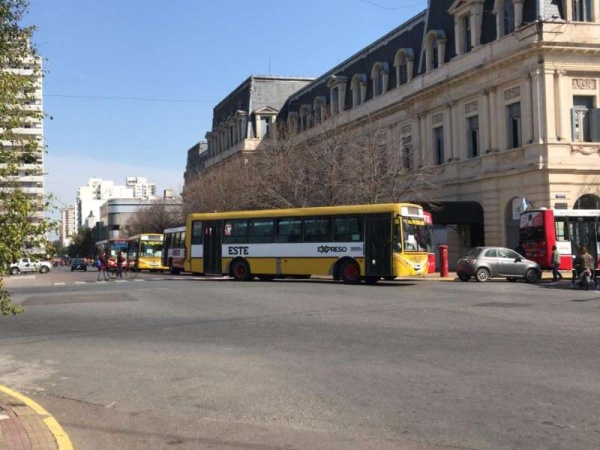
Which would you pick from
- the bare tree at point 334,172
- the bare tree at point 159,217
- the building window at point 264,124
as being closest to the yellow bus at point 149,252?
the bare tree at point 334,172

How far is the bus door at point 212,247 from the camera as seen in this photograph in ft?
102

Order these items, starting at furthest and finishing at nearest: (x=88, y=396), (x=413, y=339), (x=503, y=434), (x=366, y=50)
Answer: (x=366, y=50) < (x=413, y=339) < (x=88, y=396) < (x=503, y=434)

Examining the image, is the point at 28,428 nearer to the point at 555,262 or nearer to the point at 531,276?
the point at 531,276

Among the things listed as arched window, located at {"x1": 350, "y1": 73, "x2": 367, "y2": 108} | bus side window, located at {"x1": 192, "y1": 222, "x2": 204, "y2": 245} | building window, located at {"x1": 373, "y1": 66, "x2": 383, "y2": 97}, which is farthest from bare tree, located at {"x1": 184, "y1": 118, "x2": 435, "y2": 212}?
bus side window, located at {"x1": 192, "y1": 222, "x2": 204, "y2": 245}

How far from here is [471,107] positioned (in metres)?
40.0

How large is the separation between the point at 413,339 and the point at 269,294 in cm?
1013

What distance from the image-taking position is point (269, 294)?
21547mm

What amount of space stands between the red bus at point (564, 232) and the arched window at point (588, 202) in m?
5.37

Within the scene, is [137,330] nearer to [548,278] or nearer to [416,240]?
[416,240]

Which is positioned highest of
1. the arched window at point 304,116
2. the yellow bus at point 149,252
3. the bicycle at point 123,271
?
the arched window at point 304,116

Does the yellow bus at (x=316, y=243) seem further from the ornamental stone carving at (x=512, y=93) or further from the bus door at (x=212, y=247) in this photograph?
the ornamental stone carving at (x=512, y=93)

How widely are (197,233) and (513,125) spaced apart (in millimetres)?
18730

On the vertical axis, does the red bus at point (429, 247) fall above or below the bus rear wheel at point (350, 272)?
above

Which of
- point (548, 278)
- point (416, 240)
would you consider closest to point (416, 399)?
point (416, 240)
